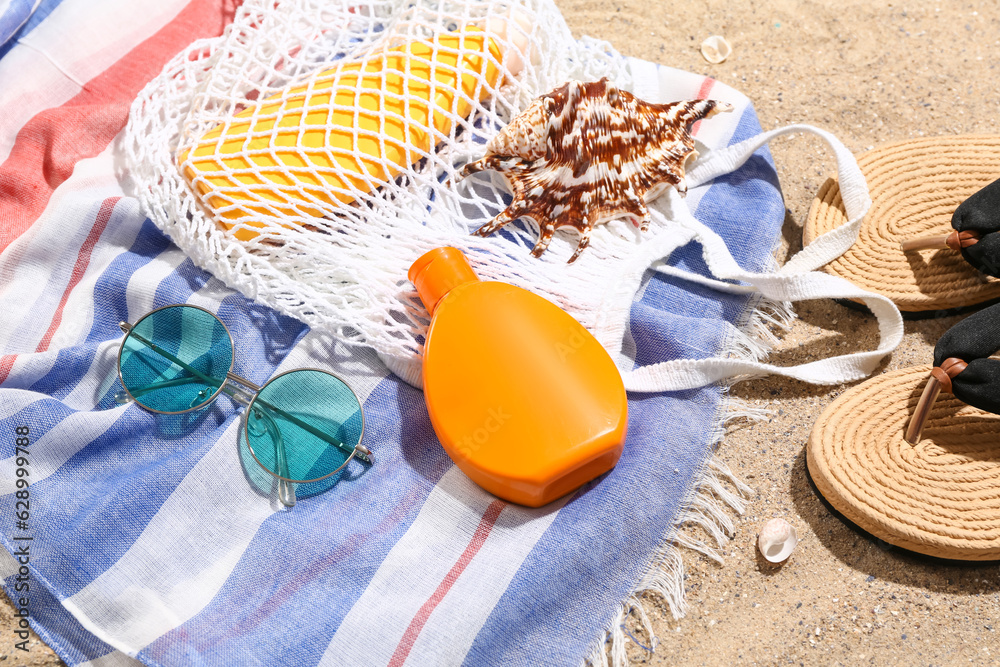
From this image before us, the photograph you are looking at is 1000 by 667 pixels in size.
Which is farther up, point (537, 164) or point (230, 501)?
point (537, 164)

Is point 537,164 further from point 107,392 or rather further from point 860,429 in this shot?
point 107,392

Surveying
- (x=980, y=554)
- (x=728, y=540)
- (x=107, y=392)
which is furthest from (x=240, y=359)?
(x=980, y=554)

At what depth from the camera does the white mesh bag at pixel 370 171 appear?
889 mm

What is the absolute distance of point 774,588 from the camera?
813 mm

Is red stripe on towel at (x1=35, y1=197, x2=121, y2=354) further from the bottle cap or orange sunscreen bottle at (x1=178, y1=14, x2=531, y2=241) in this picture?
the bottle cap

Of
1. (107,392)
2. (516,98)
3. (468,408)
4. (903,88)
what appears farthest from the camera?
(903,88)

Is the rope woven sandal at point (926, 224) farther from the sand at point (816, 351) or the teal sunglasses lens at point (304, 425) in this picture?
the teal sunglasses lens at point (304, 425)

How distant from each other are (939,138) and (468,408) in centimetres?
90

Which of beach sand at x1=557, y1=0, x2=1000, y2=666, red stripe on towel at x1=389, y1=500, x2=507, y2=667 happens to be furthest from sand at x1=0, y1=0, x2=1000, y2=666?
red stripe on towel at x1=389, y1=500, x2=507, y2=667

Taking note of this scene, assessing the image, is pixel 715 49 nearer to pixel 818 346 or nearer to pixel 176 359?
pixel 818 346

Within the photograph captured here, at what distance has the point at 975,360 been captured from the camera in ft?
2.64

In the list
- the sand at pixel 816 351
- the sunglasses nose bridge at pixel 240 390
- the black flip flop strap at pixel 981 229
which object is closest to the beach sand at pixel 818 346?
the sand at pixel 816 351

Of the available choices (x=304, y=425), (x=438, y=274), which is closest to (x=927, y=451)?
(x=438, y=274)

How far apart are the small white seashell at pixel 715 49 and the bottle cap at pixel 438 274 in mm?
749
